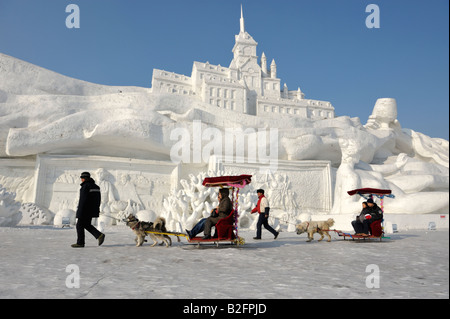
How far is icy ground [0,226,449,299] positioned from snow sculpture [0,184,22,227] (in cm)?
463

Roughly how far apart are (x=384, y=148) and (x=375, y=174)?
14.2 ft

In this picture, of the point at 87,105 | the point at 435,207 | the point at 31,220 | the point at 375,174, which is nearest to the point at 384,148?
the point at 375,174

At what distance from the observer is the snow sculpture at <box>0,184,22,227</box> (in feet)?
29.6

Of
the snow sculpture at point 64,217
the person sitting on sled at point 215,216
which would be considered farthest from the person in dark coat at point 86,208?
the snow sculpture at point 64,217

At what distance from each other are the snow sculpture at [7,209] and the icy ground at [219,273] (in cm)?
463

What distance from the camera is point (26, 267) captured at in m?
3.60

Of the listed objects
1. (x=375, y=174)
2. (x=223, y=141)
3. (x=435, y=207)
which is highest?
(x=223, y=141)

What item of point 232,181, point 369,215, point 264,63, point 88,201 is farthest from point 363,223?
point 264,63

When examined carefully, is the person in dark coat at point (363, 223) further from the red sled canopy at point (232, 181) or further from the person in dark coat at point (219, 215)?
the person in dark coat at point (219, 215)

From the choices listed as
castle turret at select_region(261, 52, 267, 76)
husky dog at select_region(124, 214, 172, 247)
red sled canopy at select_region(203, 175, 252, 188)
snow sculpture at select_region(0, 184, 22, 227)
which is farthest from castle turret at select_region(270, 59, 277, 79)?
husky dog at select_region(124, 214, 172, 247)

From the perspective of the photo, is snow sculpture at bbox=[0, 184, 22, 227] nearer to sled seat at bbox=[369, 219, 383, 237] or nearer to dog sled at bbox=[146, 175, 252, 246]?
dog sled at bbox=[146, 175, 252, 246]

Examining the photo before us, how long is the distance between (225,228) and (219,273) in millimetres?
2179

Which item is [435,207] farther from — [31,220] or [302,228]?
[31,220]

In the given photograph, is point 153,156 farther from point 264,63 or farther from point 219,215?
point 264,63
